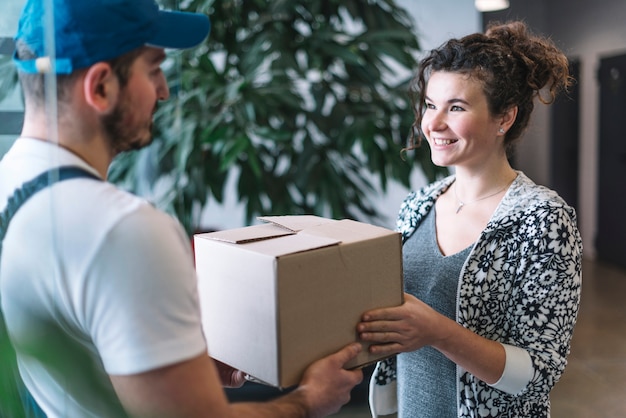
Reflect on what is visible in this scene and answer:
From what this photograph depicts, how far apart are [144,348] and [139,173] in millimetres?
588

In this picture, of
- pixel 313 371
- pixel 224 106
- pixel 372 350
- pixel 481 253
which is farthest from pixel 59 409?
pixel 224 106

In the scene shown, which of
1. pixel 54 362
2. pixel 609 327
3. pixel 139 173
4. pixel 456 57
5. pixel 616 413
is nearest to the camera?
pixel 54 362

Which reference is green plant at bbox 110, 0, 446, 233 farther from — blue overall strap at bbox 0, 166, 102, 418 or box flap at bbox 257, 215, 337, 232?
blue overall strap at bbox 0, 166, 102, 418

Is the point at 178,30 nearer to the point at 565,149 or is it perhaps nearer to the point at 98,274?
the point at 98,274

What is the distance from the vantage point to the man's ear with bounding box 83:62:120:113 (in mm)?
653

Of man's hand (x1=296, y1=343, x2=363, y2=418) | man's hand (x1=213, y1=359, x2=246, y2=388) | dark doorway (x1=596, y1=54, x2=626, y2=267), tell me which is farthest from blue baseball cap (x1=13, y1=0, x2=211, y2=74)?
dark doorway (x1=596, y1=54, x2=626, y2=267)

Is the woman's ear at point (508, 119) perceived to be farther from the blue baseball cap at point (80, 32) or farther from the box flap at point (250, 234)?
the blue baseball cap at point (80, 32)

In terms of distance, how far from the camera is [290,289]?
0.83 meters

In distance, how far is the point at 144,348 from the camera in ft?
2.02

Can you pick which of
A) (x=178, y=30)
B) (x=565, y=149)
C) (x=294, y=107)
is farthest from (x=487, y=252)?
(x=565, y=149)

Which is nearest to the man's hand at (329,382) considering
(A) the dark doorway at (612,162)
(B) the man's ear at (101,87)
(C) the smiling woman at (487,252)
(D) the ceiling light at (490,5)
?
(C) the smiling woman at (487,252)

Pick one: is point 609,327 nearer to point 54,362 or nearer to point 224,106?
point 224,106

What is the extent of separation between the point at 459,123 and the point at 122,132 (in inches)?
29.6

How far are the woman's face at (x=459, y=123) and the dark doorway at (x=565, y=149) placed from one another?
5.72m
